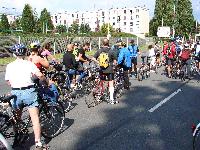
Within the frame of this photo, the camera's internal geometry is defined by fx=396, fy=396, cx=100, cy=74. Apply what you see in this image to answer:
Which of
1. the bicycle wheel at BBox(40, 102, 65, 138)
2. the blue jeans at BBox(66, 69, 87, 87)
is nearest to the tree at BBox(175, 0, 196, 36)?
the blue jeans at BBox(66, 69, 87, 87)

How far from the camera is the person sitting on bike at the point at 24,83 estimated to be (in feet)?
22.6

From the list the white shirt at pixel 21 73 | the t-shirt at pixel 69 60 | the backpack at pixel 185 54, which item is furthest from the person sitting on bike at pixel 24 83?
the backpack at pixel 185 54

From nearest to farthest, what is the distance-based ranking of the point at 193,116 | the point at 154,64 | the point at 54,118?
1. the point at 54,118
2. the point at 193,116
3. the point at 154,64

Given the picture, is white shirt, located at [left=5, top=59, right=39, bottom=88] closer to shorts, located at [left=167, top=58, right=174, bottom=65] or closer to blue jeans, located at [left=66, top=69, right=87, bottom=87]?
blue jeans, located at [left=66, top=69, right=87, bottom=87]

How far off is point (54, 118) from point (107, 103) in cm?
401

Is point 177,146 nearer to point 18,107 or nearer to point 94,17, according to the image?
point 18,107

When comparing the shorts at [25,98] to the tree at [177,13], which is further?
the tree at [177,13]

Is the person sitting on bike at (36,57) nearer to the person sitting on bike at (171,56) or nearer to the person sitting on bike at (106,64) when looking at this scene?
the person sitting on bike at (106,64)

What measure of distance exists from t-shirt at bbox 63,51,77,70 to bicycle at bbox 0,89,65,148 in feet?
14.1

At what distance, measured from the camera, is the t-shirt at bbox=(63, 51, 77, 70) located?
1272 centimetres

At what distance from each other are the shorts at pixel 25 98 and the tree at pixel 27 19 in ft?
252

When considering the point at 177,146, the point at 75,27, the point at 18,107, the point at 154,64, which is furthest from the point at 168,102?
the point at 75,27

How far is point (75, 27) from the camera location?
105812 mm

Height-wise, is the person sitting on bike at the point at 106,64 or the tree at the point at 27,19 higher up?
the tree at the point at 27,19
